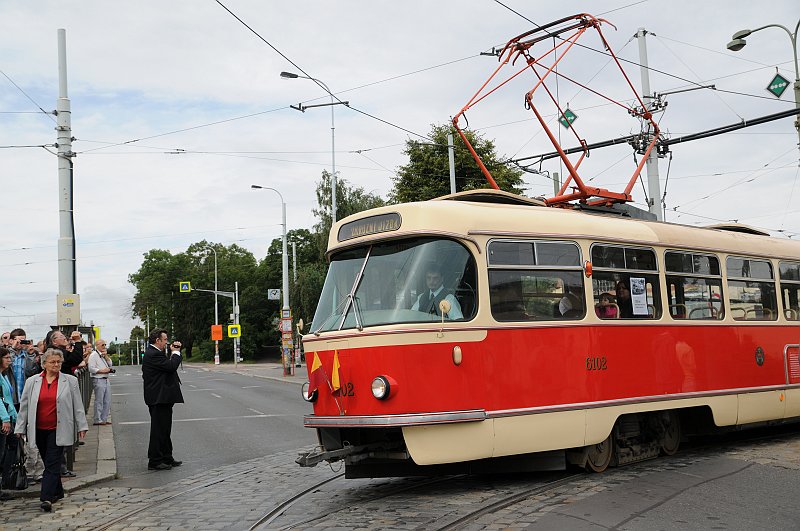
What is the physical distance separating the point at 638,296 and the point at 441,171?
95.3 ft

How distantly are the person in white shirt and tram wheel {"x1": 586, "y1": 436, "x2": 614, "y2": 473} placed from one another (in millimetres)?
11338

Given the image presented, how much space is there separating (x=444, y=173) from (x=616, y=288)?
29.1m

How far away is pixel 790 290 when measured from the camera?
13.4 m

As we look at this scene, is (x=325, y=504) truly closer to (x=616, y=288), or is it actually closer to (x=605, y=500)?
(x=605, y=500)

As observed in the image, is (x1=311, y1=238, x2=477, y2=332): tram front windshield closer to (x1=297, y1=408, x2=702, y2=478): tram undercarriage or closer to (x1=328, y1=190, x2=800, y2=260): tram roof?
(x1=328, y1=190, x2=800, y2=260): tram roof

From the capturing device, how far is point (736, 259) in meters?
12.4

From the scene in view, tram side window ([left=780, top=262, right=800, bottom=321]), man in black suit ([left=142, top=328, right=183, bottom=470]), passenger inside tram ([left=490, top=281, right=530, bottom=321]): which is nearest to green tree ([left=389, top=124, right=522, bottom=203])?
tram side window ([left=780, top=262, right=800, bottom=321])

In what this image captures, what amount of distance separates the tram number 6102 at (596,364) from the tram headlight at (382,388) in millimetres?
2506

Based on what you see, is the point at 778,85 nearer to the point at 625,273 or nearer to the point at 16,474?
the point at 625,273

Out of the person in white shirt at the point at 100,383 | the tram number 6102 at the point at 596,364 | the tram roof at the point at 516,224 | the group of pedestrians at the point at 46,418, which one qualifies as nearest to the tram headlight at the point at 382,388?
the tram roof at the point at 516,224

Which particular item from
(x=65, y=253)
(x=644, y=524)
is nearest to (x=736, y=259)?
(x=644, y=524)

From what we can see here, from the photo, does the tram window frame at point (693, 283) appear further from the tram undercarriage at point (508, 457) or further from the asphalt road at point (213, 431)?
the asphalt road at point (213, 431)

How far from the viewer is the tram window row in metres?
9.24

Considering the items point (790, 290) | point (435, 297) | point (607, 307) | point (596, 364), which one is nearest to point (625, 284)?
point (607, 307)
